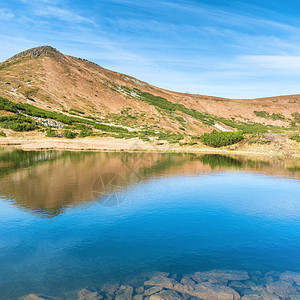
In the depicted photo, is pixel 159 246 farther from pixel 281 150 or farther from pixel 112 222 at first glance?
pixel 281 150

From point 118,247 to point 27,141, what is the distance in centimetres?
4679

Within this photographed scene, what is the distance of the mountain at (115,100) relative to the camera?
83875 mm

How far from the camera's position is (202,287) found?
30.0 feet

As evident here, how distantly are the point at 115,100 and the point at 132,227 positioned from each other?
9131 centimetres

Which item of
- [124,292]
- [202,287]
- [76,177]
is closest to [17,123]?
[76,177]

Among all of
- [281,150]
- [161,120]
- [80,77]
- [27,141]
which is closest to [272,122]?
[161,120]

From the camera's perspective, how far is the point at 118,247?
1181 centimetres

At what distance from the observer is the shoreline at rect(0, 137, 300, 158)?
157 feet

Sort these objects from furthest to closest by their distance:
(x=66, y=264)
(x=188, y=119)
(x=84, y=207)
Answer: (x=188, y=119)
(x=84, y=207)
(x=66, y=264)

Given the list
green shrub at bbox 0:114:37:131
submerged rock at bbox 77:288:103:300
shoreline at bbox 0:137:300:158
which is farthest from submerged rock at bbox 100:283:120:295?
green shrub at bbox 0:114:37:131

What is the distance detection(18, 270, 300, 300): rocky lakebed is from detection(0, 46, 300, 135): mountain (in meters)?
62.8

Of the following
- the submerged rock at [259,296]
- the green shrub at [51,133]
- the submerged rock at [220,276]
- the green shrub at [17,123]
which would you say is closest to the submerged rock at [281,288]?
the submerged rock at [259,296]

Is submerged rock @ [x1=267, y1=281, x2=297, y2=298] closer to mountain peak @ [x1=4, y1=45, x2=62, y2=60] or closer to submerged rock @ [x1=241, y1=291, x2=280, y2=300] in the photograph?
submerged rock @ [x1=241, y1=291, x2=280, y2=300]

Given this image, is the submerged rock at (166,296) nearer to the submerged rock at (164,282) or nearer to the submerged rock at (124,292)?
the submerged rock at (164,282)
